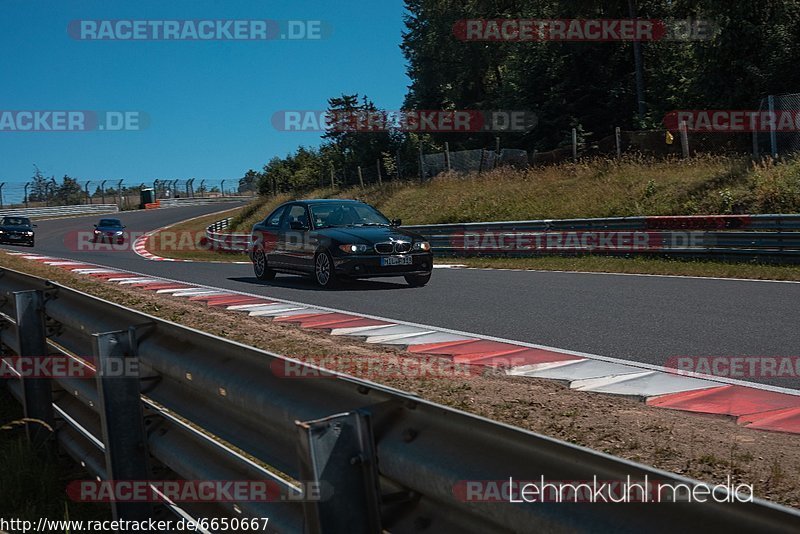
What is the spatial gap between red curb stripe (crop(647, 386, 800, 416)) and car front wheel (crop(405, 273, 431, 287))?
8.36 meters

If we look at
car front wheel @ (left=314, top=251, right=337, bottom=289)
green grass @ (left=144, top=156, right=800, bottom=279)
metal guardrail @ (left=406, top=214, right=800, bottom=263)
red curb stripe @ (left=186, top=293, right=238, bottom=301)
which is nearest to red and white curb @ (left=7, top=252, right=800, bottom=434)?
red curb stripe @ (left=186, top=293, right=238, bottom=301)

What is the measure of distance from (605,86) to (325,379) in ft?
148

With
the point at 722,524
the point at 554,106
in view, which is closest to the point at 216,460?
the point at 722,524

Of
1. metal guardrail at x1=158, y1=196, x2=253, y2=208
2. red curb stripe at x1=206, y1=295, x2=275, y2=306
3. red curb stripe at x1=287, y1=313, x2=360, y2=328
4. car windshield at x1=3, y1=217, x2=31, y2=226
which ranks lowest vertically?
red curb stripe at x1=287, y1=313, x2=360, y2=328

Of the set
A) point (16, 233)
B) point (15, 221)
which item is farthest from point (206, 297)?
point (15, 221)

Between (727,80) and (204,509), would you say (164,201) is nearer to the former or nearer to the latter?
(727,80)

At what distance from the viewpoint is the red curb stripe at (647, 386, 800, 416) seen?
528cm

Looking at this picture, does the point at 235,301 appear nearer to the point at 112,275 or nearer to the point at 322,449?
the point at 112,275

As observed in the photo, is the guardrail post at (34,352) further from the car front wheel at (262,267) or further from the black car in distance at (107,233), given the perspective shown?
the black car in distance at (107,233)

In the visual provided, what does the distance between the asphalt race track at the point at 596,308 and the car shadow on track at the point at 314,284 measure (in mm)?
19

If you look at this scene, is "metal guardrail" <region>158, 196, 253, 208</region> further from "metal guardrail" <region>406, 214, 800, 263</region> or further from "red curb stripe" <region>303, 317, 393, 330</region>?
"red curb stripe" <region>303, 317, 393, 330</region>

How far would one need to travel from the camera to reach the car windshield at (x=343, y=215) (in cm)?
1423

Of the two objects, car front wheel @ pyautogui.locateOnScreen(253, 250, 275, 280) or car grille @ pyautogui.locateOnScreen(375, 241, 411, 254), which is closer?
car grille @ pyautogui.locateOnScreen(375, 241, 411, 254)

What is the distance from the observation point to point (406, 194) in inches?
1326
